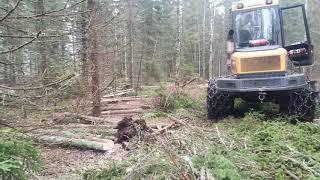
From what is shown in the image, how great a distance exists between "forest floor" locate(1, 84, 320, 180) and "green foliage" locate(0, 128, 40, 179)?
0.81ft

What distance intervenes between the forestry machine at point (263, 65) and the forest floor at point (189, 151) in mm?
512

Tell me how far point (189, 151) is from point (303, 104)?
4.46 meters

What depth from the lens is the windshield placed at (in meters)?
10.7

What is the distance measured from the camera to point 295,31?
40.9 metres

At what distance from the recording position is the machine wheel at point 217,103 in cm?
1052

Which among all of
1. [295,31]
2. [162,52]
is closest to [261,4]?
[162,52]

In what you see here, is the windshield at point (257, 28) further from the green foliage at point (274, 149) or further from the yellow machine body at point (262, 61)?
the green foliage at point (274, 149)

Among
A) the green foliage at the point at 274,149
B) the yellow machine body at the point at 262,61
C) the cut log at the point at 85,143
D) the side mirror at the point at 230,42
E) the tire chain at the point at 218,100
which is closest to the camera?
the green foliage at the point at 274,149

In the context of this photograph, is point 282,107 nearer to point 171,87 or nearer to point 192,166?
point 171,87

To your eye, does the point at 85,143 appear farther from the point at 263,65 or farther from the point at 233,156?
the point at 263,65

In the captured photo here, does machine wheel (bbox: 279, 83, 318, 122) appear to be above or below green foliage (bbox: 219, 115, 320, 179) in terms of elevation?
above

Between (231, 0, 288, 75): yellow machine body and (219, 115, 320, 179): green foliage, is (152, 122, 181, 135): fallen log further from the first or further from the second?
(231, 0, 288, 75): yellow machine body

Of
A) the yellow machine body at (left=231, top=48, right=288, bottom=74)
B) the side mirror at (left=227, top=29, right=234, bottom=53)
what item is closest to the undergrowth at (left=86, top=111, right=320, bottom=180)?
the yellow machine body at (left=231, top=48, right=288, bottom=74)

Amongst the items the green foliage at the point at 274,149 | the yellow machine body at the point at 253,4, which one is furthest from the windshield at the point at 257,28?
the green foliage at the point at 274,149
